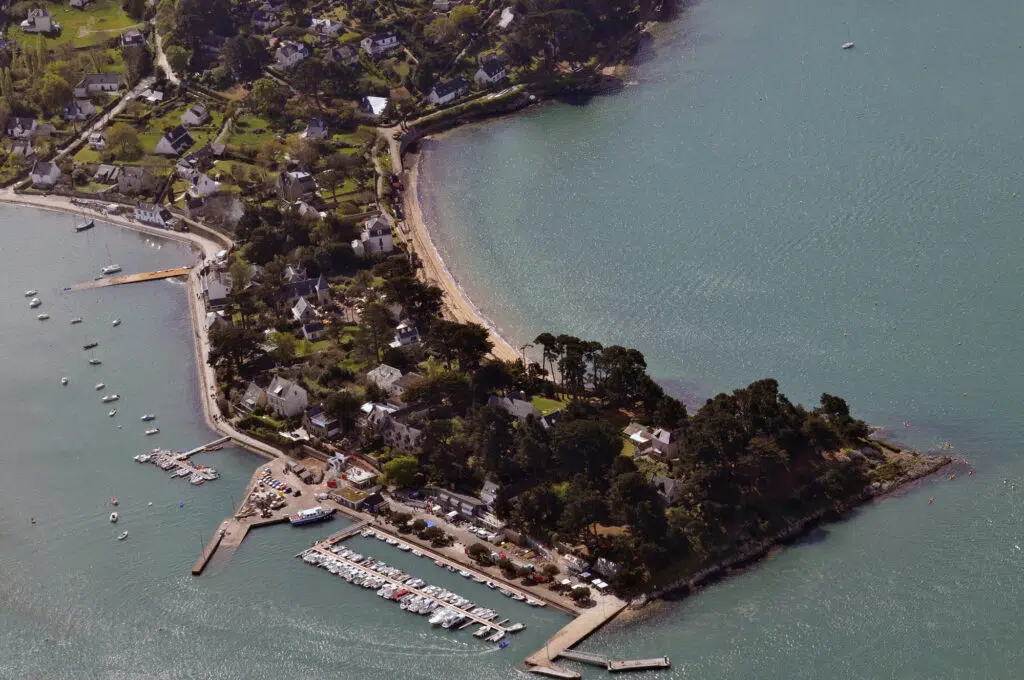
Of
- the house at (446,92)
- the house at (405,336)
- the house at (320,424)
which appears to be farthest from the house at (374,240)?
the house at (446,92)

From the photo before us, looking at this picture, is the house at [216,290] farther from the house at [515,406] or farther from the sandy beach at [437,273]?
the house at [515,406]

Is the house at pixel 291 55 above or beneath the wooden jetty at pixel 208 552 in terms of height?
above

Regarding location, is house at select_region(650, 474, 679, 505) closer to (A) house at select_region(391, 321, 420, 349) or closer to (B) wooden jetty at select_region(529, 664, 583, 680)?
(B) wooden jetty at select_region(529, 664, 583, 680)

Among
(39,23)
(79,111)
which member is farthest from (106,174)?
(39,23)

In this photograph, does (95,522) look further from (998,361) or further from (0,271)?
(998,361)

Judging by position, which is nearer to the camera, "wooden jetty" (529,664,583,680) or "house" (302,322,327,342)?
"wooden jetty" (529,664,583,680)

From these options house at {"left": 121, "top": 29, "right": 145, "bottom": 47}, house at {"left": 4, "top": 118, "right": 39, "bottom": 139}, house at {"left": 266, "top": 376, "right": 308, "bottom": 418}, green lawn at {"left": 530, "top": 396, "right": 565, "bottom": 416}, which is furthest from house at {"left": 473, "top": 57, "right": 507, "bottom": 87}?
green lawn at {"left": 530, "top": 396, "right": 565, "bottom": 416}

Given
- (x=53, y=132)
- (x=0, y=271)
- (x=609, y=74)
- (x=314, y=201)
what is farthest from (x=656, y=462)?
(x=53, y=132)
